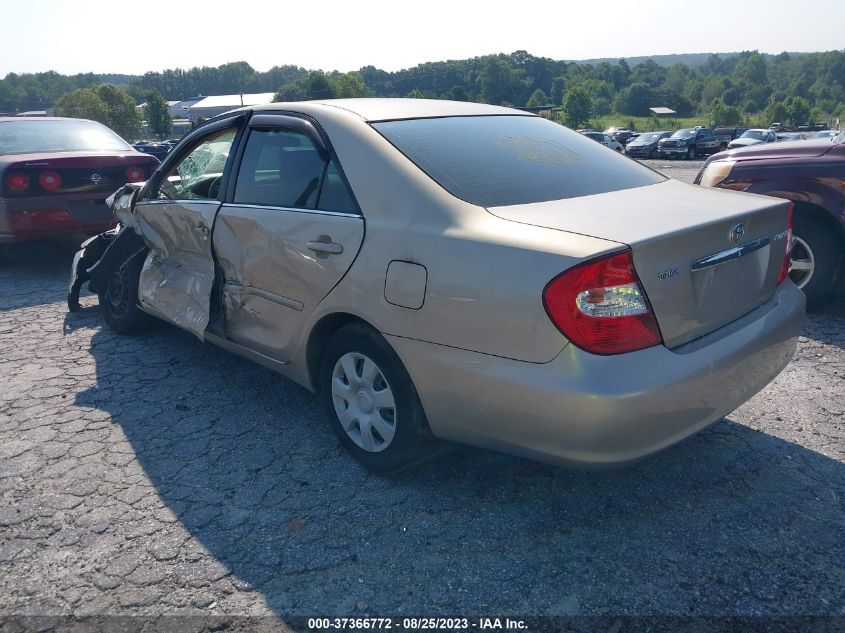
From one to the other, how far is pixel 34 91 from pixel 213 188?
468ft

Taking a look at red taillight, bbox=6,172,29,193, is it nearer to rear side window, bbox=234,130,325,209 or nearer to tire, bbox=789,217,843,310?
rear side window, bbox=234,130,325,209

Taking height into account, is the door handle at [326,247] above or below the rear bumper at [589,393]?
above

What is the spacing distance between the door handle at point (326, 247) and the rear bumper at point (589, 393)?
47 centimetres

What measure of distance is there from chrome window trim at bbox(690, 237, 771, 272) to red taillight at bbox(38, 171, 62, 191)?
631 cm

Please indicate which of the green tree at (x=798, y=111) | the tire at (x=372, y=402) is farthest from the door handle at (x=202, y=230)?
the green tree at (x=798, y=111)

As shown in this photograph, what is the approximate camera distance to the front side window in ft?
12.5

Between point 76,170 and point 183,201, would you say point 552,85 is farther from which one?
point 183,201

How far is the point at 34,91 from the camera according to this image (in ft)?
400

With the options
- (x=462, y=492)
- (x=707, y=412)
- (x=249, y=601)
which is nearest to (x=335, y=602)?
(x=249, y=601)

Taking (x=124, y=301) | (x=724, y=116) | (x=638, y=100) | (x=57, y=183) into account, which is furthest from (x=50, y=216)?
(x=638, y=100)

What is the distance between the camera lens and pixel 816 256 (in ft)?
15.6

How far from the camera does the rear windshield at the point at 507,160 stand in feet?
8.91

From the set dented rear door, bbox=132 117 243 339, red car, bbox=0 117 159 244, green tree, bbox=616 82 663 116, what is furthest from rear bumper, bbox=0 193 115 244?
green tree, bbox=616 82 663 116

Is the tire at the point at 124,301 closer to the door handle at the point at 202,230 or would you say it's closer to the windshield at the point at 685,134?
the door handle at the point at 202,230
